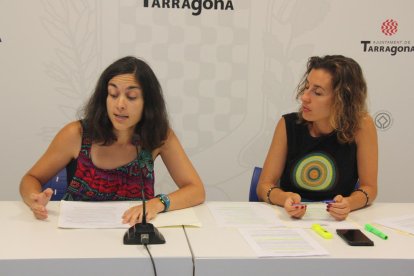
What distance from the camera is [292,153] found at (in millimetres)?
2311

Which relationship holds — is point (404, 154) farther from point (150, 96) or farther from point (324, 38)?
point (150, 96)

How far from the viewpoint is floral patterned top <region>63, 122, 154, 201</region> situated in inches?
81.5

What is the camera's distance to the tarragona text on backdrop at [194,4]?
3.12 m

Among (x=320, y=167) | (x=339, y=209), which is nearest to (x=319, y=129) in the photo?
(x=320, y=167)

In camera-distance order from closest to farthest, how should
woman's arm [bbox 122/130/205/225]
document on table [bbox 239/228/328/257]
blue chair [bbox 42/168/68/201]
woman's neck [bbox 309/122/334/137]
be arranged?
1. document on table [bbox 239/228/328/257]
2. woman's arm [bbox 122/130/205/225]
3. blue chair [bbox 42/168/68/201]
4. woman's neck [bbox 309/122/334/137]

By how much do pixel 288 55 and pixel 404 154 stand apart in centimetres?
115

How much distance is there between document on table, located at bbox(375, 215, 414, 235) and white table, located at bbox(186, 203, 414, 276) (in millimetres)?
180

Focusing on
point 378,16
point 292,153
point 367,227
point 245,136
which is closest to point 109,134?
point 292,153

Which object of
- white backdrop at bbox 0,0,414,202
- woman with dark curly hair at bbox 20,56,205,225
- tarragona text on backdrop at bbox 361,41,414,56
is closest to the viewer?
woman with dark curly hair at bbox 20,56,205,225

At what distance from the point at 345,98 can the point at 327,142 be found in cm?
23

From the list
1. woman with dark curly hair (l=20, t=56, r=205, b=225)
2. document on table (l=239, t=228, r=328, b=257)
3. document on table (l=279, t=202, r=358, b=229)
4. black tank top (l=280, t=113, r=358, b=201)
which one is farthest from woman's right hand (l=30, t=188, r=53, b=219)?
black tank top (l=280, t=113, r=358, b=201)

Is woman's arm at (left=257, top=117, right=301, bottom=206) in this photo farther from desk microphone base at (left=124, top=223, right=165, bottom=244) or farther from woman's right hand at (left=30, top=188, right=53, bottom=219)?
woman's right hand at (left=30, top=188, right=53, bottom=219)
